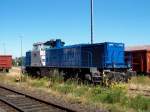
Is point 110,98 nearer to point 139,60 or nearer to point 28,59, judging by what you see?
point 139,60

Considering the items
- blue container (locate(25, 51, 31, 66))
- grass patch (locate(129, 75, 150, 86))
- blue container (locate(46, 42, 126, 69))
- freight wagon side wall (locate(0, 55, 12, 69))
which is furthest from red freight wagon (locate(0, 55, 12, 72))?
grass patch (locate(129, 75, 150, 86))

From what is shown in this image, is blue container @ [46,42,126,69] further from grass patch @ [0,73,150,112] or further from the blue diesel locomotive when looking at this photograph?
grass patch @ [0,73,150,112]

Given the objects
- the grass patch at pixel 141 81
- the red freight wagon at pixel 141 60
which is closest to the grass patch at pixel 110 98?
the grass patch at pixel 141 81

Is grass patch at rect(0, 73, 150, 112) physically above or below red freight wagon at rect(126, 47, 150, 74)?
below

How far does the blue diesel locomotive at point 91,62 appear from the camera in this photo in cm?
2173

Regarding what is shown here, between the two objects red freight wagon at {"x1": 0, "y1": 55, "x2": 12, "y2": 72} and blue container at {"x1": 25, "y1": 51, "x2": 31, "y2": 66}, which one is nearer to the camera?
blue container at {"x1": 25, "y1": 51, "x2": 31, "y2": 66}

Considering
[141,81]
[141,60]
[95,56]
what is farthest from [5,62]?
[95,56]

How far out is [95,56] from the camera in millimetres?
22875

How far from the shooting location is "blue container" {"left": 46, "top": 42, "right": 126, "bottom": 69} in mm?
22344

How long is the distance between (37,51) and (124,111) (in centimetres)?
1899

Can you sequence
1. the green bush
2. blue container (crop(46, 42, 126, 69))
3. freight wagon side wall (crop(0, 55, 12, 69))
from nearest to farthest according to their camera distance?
the green bush, blue container (crop(46, 42, 126, 69)), freight wagon side wall (crop(0, 55, 12, 69))

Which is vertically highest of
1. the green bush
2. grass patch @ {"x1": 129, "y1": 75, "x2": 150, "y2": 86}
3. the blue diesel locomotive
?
the blue diesel locomotive

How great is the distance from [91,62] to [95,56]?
1.70 feet

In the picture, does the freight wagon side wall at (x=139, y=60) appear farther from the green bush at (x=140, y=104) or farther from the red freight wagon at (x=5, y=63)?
the red freight wagon at (x=5, y=63)
